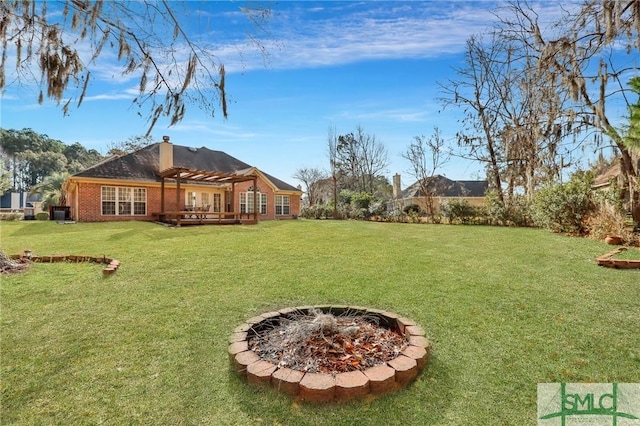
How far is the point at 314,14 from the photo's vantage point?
5285 mm

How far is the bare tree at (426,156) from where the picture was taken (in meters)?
23.0

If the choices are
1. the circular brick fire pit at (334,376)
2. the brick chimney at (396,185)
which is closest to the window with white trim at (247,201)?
the brick chimney at (396,185)

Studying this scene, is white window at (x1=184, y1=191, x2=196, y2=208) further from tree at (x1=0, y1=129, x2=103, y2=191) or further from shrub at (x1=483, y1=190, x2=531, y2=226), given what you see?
tree at (x1=0, y1=129, x2=103, y2=191)

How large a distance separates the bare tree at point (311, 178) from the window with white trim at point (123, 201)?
70.5 ft

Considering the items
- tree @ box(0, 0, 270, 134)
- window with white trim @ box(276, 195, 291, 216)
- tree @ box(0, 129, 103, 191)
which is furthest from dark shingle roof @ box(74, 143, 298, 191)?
tree @ box(0, 129, 103, 191)

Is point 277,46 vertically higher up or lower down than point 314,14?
lower down

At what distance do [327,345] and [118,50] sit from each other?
3829 mm

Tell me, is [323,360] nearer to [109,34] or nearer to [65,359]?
[65,359]

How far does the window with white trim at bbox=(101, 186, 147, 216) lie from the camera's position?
17.1 meters

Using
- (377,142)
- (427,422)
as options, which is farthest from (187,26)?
(377,142)

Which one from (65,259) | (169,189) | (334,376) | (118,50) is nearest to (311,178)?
(169,189)

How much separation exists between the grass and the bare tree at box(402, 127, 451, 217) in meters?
16.1

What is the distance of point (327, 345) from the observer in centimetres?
299

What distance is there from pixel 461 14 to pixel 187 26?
602 centimetres
